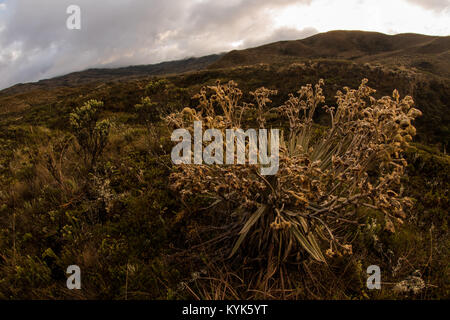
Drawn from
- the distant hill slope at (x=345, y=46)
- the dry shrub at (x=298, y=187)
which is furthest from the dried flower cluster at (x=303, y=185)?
the distant hill slope at (x=345, y=46)

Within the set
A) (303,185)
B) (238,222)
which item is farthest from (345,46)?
(238,222)

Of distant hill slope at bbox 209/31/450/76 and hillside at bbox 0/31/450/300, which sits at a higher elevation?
distant hill slope at bbox 209/31/450/76

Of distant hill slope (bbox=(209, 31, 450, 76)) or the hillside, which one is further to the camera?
distant hill slope (bbox=(209, 31, 450, 76))

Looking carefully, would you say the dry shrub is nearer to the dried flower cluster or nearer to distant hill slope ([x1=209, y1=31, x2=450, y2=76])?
the dried flower cluster

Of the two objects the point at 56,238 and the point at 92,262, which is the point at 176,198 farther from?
the point at 56,238

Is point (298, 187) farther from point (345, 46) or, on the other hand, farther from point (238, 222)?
point (345, 46)

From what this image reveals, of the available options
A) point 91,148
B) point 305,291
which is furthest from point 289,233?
point 91,148

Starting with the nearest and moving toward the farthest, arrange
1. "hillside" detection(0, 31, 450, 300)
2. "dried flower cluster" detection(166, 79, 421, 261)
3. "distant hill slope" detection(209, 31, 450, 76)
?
"dried flower cluster" detection(166, 79, 421, 261)
"hillside" detection(0, 31, 450, 300)
"distant hill slope" detection(209, 31, 450, 76)

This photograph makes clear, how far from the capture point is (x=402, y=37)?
84.9 m

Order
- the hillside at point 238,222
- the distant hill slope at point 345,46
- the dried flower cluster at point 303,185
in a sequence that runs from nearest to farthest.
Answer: the dried flower cluster at point 303,185
the hillside at point 238,222
the distant hill slope at point 345,46

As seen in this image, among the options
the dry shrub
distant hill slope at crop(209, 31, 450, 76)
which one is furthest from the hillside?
distant hill slope at crop(209, 31, 450, 76)

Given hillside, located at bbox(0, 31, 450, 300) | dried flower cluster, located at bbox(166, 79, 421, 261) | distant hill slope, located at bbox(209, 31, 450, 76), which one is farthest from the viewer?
distant hill slope, located at bbox(209, 31, 450, 76)

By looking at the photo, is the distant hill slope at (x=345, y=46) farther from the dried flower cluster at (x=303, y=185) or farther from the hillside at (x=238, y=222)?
the dried flower cluster at (x=303, y=185)
